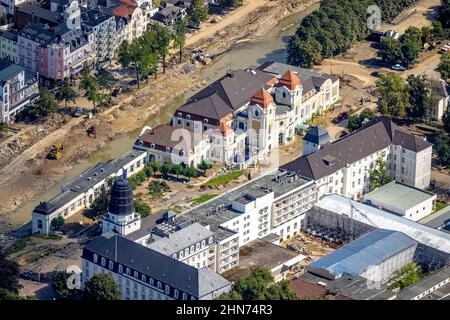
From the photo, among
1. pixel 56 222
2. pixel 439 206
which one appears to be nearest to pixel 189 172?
pixel 56 222

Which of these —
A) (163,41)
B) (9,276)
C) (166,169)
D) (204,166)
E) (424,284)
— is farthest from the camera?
(163,41)

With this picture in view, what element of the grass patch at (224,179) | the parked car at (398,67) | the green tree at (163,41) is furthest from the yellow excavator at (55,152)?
the parked car at (398,67)

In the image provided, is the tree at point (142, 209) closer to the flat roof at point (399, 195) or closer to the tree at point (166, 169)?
the tree at point (166, 169)

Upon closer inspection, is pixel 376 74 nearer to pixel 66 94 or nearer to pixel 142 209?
pixel 66 94

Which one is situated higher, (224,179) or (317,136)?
(317,136)

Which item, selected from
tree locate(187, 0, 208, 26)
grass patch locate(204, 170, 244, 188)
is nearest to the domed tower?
grass patch locate(204, 170, 244, 188)

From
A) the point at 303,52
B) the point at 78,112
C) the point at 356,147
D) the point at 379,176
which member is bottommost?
the point at 78,112

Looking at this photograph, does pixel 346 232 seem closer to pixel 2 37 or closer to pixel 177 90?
pixel 177 90
